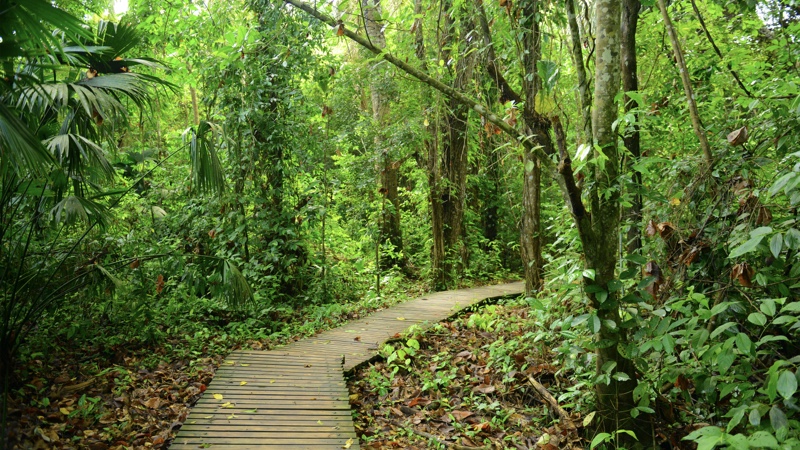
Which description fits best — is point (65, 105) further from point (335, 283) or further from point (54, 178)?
point (335, 283)

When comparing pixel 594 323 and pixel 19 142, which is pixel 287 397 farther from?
pixel 19 142

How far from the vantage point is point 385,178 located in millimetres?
12219

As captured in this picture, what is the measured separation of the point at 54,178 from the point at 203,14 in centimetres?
535

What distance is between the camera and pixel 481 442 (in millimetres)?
4312

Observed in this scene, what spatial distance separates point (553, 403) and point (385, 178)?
8260 mm

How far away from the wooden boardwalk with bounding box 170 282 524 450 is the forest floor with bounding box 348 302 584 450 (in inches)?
11.2

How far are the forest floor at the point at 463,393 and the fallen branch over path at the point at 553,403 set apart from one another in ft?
0.18

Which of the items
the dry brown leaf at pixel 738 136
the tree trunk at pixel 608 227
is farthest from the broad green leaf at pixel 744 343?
the dry brown leaf at pixel 738 136

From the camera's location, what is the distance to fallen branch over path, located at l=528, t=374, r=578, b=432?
13.8 ft

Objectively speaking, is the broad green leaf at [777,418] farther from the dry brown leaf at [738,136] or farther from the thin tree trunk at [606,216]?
the dry brown leaf at [738,136]

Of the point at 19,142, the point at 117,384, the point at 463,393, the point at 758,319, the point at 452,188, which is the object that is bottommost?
the point at 463,393

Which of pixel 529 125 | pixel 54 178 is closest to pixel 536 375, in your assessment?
pixel 529 125

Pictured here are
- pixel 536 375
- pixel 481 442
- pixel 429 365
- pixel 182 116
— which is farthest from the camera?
pixel 182 116

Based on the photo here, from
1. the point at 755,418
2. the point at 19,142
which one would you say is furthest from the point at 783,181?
the point at 19,142
